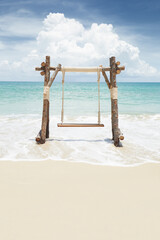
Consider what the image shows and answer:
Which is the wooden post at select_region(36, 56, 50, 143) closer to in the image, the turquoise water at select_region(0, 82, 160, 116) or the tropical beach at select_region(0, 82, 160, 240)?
the tropical beach at select_region(0, 82, 160, 240)

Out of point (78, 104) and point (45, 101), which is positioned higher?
point (45, 101)

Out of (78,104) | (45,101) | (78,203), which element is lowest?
(78,203)

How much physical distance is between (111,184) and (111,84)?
3188 millimetres

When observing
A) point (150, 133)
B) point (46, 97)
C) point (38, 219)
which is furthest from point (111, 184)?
point (150, 133)

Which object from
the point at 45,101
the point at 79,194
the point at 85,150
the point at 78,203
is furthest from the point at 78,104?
the point at 78,203

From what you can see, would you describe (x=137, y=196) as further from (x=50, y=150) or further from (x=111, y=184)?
(x=50, y=150)

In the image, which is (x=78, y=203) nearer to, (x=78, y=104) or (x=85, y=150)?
(x=85, y=150)

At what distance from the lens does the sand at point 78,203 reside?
193 centimetres

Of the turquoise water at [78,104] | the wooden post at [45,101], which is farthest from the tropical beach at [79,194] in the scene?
the turquoise water at [78,104]

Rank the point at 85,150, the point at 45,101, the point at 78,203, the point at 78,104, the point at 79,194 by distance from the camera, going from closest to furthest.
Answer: the point at 78,203, the point at 79,194, the point at 85,150, the point at 45,101, the point at 78,104

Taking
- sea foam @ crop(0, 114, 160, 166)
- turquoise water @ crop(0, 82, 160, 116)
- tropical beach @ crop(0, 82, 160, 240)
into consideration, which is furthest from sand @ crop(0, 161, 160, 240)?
turquoise water @ crop(0, 82, 160, 116)

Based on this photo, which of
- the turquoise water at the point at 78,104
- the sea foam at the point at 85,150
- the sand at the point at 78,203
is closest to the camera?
the sand at the point at 78,203

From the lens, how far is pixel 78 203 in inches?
93.7

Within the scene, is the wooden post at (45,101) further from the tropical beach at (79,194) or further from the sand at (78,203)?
the sand at (78,203)
